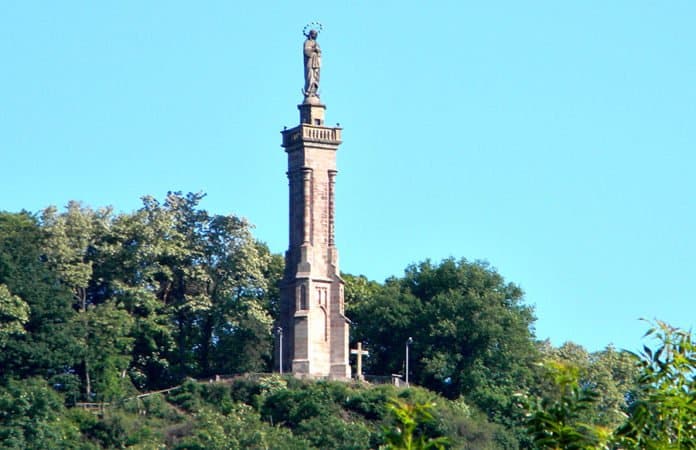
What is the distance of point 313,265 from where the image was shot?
87562 millimetres

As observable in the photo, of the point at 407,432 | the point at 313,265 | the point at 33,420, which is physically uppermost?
the point at 313,265

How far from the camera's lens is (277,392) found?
83250 millimetres

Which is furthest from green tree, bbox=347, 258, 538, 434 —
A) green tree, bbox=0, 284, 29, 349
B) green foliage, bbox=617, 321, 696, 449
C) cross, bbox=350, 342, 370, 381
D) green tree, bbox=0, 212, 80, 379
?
green foliage, bbox=617, 321, 696, 449

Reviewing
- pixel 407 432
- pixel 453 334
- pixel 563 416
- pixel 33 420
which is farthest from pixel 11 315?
pixel 407 432

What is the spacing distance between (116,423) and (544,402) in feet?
186

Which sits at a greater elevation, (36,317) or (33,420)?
(36,317)

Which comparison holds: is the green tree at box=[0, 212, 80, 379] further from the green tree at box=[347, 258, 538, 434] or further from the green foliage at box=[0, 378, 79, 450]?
the green tree at box=[347, 258, 538, 434]

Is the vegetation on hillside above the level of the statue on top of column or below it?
below

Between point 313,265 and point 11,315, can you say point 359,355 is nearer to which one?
point 313,265

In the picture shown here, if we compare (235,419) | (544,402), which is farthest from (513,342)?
(544,402)

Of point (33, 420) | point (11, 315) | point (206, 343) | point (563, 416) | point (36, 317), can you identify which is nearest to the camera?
point (563, 416)

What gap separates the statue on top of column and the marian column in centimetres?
24

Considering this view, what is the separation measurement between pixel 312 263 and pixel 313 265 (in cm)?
8

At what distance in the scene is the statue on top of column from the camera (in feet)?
295
